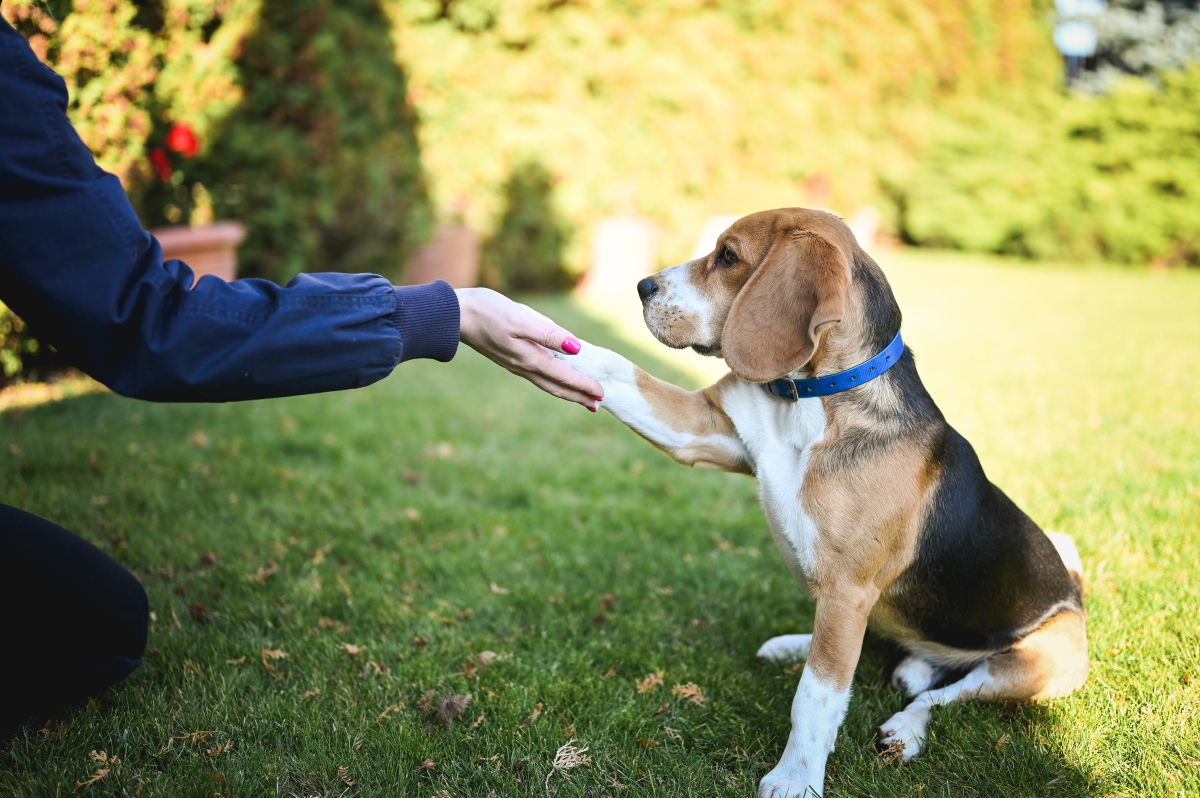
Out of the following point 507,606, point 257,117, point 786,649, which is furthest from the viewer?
point 257,117

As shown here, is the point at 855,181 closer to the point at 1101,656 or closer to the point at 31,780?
the point at 1101,656

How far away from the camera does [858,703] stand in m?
2.66

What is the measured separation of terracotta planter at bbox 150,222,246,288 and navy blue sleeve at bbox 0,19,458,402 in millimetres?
4395

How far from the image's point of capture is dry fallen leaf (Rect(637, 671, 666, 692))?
2.71m

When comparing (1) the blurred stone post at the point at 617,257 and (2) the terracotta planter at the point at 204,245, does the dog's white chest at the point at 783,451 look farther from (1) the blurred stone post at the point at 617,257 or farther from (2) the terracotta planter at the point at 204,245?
(1) the blurred stone post at the point at 617,257

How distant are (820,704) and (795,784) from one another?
9.5 inches

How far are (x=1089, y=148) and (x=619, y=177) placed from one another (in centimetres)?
1275

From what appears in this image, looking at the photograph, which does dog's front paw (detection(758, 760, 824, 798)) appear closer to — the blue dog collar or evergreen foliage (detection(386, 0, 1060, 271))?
the blue dog collar

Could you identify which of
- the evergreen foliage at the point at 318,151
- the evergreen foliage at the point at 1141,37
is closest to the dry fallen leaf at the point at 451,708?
the evergreen foliage at the point at 318,151

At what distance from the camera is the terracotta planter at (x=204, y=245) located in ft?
19.1

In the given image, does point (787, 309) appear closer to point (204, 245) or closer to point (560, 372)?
point (560, 372)

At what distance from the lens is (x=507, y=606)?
3268mm

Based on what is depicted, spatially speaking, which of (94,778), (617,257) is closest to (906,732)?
(94,778)

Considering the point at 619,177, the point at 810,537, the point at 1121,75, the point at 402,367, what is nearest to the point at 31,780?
the point at 810,537
